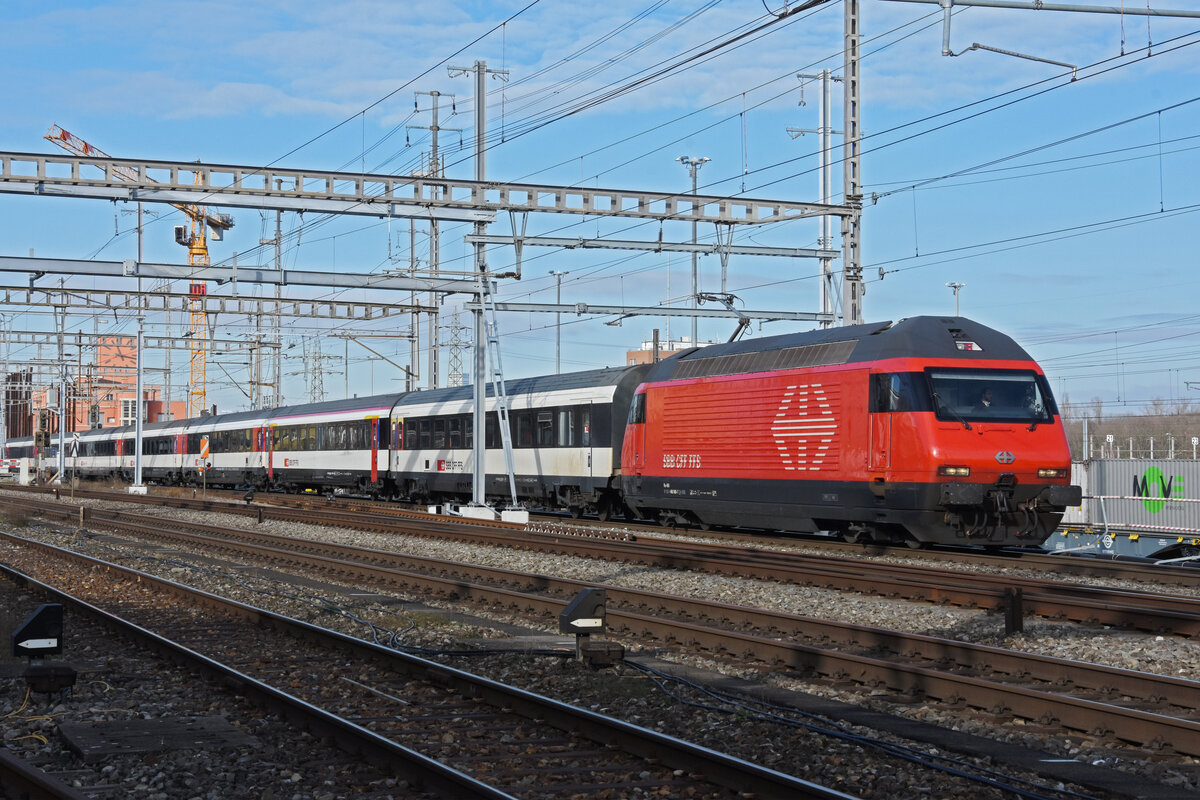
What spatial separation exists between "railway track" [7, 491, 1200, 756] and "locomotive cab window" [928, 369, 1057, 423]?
246 inches

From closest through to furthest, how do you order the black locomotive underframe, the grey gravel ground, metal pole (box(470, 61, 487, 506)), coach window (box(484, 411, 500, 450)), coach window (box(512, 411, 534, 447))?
the grey gravel ground < the black locomotive underframe < metal pole (box(470, 61, 487, 506)) < coach window (box(512, 411, 534, 447)) < coach window (box(484, 411, 500, 450))

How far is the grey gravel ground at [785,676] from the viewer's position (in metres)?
7.10

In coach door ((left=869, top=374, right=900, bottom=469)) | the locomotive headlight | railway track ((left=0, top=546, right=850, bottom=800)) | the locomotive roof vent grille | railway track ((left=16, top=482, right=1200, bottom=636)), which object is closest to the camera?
railway track ((left=0, top=546, right=850, bottom=800))

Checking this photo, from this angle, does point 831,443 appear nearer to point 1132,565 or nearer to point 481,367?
point 1132,565

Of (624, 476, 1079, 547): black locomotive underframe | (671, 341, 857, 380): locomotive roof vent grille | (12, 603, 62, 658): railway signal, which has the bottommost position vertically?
(12, 603, 62, 658): railway signal

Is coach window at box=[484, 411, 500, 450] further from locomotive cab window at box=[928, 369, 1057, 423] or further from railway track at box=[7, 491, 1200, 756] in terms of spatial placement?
locomotive cab window at box=[928, 369, 1057, 423]

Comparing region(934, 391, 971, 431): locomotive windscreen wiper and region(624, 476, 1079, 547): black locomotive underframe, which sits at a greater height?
region(934, 391, 971, 431): locomotive windscreen wiper

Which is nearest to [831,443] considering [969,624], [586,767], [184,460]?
[969,624]

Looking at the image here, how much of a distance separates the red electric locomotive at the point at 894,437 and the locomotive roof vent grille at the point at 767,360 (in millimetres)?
34

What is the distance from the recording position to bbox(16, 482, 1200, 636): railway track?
39.9 feet

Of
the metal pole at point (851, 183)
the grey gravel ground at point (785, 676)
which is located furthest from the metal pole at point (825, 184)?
the grey gravel ground at point (785, 676)

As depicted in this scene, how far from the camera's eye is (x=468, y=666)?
34.2 feet

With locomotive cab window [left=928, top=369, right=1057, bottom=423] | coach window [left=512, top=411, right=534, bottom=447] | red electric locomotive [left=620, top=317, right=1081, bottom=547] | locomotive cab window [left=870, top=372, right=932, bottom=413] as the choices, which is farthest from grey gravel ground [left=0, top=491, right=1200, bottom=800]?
coach window [left=512, top=411, right=534, bottom=447]

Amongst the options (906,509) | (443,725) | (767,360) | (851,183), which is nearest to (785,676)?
(443,725)
